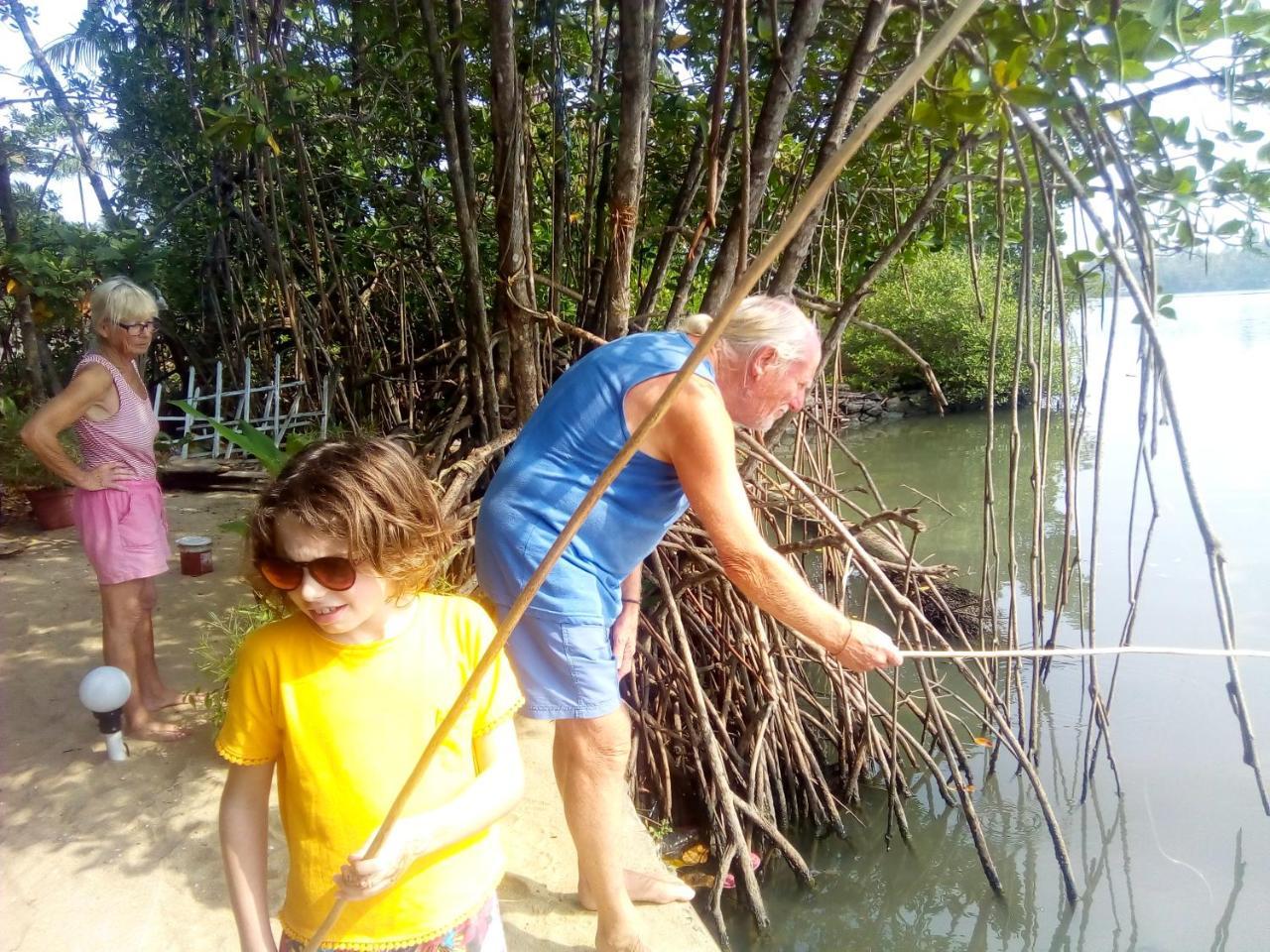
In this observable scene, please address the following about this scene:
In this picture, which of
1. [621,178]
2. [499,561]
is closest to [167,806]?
[499,561]

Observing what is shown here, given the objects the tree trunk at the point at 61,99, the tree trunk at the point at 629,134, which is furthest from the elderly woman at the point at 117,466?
the tree trunk at the point at 61,99

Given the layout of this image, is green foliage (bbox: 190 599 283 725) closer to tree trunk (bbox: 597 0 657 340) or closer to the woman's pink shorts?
the woman's pink shorts

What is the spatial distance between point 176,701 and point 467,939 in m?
1.93

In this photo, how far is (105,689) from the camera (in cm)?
216

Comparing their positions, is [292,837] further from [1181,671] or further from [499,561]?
[1181,671]

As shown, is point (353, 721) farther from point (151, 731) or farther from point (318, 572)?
point (151, 731)

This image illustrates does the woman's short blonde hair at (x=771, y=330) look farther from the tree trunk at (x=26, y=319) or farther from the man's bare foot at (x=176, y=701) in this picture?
the tree trunk at (x=26, y=319)

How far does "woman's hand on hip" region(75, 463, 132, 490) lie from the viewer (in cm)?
222

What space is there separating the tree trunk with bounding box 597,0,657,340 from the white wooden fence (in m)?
3.65

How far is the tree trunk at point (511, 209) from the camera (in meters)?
2.48

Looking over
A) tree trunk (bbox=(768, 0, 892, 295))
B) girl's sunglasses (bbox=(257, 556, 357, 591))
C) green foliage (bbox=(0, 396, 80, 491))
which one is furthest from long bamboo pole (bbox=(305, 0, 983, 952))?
green foliage (bbox=(0, 396, 80, 491))

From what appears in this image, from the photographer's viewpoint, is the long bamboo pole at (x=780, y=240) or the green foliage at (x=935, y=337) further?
the green foliage at (x=935, y=337)

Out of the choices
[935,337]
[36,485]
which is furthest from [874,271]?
[935,337]

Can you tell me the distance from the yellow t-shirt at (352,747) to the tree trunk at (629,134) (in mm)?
1714
